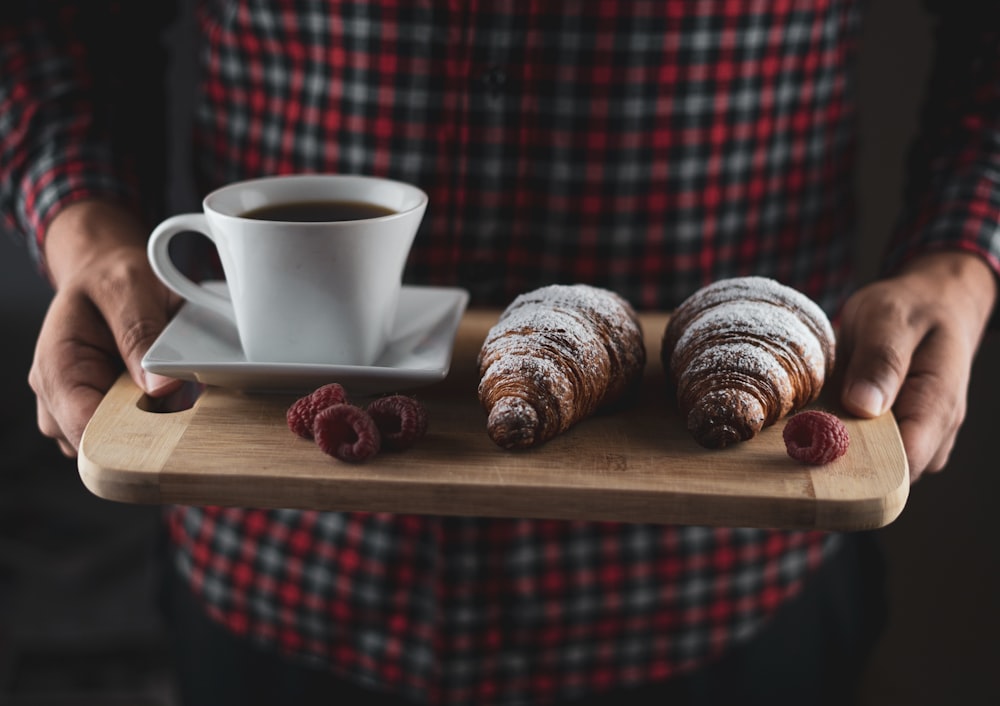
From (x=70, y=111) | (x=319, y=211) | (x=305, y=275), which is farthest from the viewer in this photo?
(x=70, y=111)

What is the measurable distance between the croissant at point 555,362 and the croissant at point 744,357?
0.05 metres

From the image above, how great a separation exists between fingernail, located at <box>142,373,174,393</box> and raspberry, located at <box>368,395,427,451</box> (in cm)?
19

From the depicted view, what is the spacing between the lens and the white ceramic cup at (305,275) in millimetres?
818

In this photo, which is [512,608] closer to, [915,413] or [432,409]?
[432,409]

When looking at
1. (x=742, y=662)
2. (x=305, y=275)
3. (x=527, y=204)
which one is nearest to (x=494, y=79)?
(x=527, y=204)

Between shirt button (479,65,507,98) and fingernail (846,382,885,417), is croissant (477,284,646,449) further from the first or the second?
shirt button (479,65,507,98)

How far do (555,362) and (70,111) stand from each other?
80 centimetres

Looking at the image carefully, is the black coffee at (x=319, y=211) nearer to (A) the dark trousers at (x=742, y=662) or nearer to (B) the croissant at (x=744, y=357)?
(B) the croissant at (x=744, y=357)

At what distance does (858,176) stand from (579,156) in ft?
3.03

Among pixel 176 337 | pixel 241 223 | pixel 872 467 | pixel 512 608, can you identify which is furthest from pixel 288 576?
pixel 872 467

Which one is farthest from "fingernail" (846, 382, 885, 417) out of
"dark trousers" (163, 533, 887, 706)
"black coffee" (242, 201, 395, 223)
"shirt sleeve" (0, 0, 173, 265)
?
"shirt sleeve" (0, 0, 173, 265)

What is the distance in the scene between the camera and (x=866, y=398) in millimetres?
835

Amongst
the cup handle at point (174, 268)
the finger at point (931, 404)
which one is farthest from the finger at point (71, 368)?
the finger at point (931, 404)

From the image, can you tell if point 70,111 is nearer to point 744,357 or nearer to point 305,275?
point 305,275
